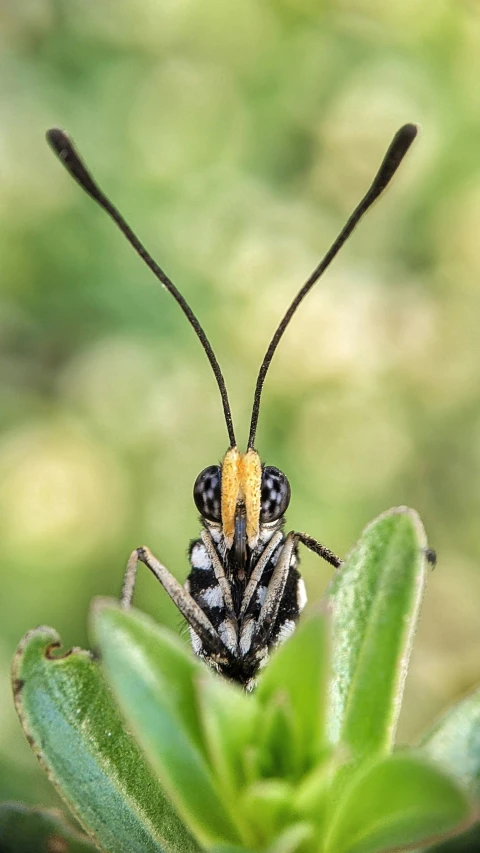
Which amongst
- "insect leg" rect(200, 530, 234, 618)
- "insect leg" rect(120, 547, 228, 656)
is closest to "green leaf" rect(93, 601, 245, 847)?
"insect leg" rect(120, 547, 228, 656)

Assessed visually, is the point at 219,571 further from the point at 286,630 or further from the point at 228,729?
the point at 228,729

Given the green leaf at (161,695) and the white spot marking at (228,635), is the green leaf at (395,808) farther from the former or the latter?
the white spot marking at (228,635)

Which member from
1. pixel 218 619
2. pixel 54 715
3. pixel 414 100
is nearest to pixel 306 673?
pixel 54 715

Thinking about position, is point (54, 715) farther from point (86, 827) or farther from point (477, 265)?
point (477, 265)

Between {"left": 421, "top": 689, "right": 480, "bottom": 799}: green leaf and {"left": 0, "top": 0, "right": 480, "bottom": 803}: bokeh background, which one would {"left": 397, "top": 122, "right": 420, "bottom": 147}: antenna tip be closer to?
{"left": 421, "top": 689, "right": 480, "bottom": 799}: green leaf

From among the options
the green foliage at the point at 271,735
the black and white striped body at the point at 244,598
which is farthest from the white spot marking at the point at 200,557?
the green foliage at the point at 271,735

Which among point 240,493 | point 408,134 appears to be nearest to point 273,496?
point 240,493
